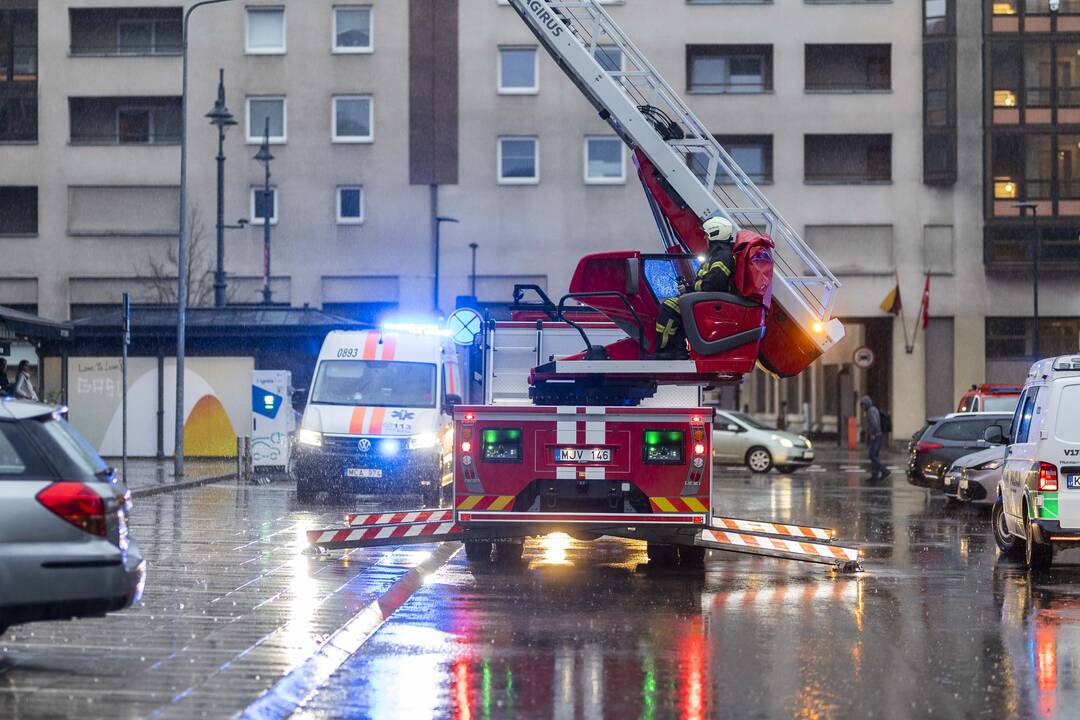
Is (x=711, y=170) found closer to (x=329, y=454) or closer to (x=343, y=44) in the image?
(x=329, y=454)

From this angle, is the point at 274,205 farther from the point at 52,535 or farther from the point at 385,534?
the point at 52,535

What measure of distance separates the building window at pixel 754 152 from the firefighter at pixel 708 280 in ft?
133

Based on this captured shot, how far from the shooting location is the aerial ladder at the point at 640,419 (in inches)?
563

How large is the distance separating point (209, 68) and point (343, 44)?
14.8 feet

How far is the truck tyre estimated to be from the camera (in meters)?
16.9

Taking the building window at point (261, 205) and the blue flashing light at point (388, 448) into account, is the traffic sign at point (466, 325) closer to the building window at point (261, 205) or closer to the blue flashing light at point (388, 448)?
the blue flashing light at point (388, 448)

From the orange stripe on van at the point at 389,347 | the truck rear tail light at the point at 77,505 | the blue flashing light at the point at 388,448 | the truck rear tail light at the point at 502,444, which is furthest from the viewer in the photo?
the orange stripe on van at the point at 389,347

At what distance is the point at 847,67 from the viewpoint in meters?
54.8

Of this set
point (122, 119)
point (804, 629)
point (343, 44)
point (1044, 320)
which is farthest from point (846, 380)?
point (804, 629)

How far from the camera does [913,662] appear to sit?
31.9 ft

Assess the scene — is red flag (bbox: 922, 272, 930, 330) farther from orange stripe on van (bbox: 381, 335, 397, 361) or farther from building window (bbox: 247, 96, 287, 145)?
orange stripe on van (bbox: 381, 335, 397, 361)

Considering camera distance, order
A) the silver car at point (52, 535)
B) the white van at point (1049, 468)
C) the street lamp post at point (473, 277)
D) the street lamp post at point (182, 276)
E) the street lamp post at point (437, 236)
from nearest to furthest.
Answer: the silver car at point (52, 535)
the white van at point (1049, 468)
the street lamp post at point (182, 276)
the street lamp post at point (437, 236)
the street lamp post at point (473, 277)

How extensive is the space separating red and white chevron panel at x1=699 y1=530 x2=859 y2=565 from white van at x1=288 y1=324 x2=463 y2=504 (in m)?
9.32

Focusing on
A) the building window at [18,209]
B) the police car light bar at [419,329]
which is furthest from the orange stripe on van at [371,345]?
the building window at [18,209]
